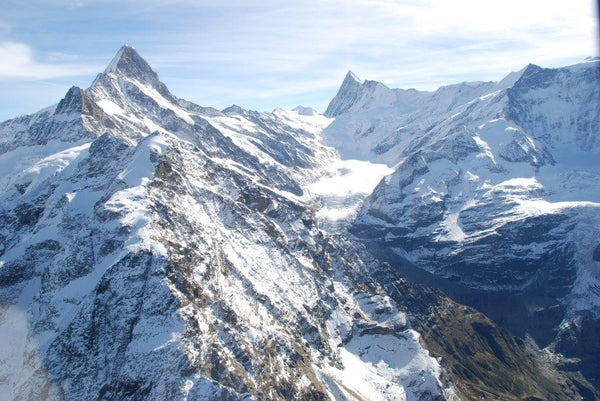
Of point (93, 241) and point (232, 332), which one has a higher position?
point (93, 241)

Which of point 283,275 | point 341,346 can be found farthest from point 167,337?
point 341,346

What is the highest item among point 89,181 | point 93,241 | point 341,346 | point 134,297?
point 89,181

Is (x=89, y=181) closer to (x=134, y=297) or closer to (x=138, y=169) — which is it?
A: (x=138, y=169)

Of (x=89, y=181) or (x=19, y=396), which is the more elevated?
(x=89, y=181)

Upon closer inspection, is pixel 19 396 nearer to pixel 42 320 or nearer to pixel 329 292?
pixel 42 320

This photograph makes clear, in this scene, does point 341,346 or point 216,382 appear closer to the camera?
point 216,382

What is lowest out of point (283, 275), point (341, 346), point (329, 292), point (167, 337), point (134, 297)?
point (341, 346)

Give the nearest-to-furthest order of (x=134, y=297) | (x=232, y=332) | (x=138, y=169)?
(x=134, y=297), (x=232, y=332), (x=138, y=169)

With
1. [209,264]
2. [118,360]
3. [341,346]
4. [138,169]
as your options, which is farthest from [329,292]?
[118,360]

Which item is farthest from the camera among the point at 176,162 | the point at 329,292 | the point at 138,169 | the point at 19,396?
the point at 329,292
